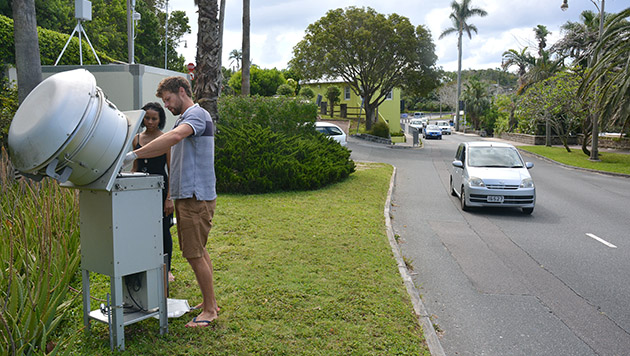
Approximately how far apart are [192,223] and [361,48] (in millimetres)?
37115

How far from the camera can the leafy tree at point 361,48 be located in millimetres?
39531

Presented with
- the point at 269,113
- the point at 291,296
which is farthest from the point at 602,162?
the point at 291,296

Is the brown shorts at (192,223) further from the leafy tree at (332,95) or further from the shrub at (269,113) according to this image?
the leafy tree at (332,95)

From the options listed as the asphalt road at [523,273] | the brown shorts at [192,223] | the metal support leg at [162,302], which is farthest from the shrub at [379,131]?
the metal support leg at [162,302]

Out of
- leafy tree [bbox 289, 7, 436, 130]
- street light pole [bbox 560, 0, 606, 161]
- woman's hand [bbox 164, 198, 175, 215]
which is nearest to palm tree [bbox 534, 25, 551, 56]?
leafy tree [bbox 289, 7, 436, 130]

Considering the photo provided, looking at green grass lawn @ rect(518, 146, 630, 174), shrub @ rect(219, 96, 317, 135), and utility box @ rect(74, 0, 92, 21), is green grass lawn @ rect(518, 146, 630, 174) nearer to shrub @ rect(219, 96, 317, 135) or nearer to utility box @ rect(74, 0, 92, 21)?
shrub @ rect(219, 96, 317, 135)

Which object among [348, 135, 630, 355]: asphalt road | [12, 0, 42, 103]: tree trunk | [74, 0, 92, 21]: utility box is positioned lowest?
[348, 135, 630, 355]: asphalt road

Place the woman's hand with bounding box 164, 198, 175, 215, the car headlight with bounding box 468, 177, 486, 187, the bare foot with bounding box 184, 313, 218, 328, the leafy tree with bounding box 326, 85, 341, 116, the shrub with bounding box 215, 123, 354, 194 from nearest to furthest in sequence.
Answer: the bare foot with bounding box 184, 313, 218, 328
the woman's hand with bounding box 164, 198, 175, 215
the car headlight with bounding box 468, 177, 486, 187
the shrub with bounding box 215, 123, 354, 194
the leafy tree with bounding box 326, 85, 341, 116

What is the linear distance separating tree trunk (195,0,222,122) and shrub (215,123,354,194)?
100 cm

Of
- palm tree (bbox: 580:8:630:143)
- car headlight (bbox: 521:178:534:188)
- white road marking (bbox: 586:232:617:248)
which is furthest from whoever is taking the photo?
palm tree (bbox: 580:8:630:143)

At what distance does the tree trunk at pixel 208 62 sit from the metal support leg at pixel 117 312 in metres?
8.68

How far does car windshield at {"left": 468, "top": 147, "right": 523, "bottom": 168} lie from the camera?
12.7 meters

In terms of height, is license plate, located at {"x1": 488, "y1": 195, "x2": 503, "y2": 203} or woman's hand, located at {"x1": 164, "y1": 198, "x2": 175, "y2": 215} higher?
woman's hand, located at {"x1": 164, "y1": 198, "x2": 175, "y2": 215}

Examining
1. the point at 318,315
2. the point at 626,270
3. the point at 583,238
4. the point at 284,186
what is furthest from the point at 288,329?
the point at 284,186
